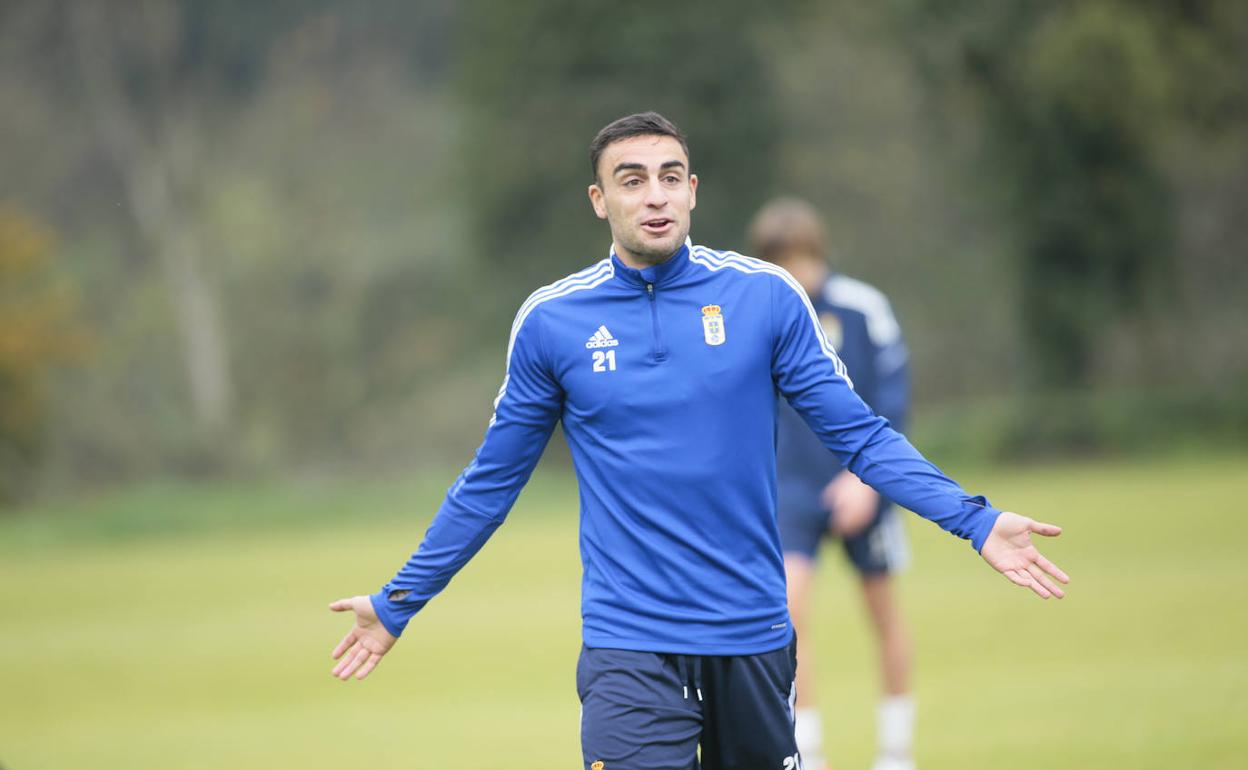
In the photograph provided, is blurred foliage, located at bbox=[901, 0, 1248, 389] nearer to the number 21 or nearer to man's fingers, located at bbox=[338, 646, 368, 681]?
the number 21

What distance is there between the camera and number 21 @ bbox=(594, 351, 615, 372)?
4.70 metres

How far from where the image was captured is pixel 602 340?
15.5 ft

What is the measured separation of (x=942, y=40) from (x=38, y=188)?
25392 mm

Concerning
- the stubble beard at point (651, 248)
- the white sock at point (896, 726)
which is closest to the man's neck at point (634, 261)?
the stubble beard at point (651, 248)

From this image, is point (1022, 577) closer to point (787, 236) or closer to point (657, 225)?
point (657, 225)

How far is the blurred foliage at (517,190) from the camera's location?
3253 cm

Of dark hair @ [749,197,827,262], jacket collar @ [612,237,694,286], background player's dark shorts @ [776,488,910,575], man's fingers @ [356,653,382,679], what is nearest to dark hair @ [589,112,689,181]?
jacket collar @ [612,237,694,286]

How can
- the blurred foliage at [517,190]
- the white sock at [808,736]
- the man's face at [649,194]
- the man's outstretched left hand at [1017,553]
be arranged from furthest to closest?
1. the blurred foliage at [517,190]
2. the white sock at [808,736]
3. the man's face at [649,194]
4. the man's outstretched left hand at [1017,553]

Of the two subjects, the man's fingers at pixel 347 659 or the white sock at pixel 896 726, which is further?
the white sock at pixel 896 726

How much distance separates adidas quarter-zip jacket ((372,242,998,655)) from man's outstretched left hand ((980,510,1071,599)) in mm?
91

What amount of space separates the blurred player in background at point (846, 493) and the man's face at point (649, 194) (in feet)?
11.0

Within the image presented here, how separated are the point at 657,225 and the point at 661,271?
144 millimetres

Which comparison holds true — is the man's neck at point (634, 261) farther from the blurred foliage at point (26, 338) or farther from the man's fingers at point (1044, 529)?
the blurred foliage at point (26, 338)

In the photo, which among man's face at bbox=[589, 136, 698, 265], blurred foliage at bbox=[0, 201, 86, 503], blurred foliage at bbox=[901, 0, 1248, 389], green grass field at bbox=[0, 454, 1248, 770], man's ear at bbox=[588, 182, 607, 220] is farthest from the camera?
blurred foliage at bbox=[0, 201, 86, 503]
